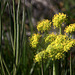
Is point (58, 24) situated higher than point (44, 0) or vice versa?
point (44, 0)

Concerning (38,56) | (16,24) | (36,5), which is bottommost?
(38,56)

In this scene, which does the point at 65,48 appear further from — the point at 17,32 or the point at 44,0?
the point at 44,0

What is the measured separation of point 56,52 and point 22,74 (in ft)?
1.24

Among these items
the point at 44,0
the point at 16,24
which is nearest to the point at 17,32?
the point at 16,24

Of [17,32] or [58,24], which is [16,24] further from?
[58,24]

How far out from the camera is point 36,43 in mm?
471

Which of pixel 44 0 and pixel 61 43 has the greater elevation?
pixel 44 0

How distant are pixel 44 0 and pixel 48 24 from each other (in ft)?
7.28

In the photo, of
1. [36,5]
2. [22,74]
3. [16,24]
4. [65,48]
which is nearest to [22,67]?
[22,74]

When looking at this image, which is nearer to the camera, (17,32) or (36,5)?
(17,32)

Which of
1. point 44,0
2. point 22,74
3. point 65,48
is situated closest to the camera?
point 65,48

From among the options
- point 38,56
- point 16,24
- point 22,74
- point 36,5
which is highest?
point 36,5

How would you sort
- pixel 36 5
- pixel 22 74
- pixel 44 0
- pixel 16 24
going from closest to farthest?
pixel 16 24
pixel 22 74
pixel 44 0
pixel 36 5

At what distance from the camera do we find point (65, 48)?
1.38 ft
